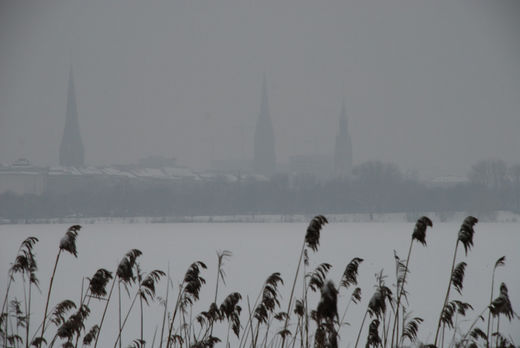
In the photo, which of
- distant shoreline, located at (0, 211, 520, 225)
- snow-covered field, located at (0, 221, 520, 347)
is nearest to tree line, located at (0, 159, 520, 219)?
distant shoreline, located at (0, 211, 520, 225)

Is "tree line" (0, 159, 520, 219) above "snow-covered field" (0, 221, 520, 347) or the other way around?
above

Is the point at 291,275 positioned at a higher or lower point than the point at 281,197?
lower

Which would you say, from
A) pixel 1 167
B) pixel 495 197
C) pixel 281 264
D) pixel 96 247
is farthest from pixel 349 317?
pixel 1 167

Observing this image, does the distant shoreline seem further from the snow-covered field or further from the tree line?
the snow-covered field

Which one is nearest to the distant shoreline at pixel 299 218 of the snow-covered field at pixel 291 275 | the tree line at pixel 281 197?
the tree line at pixel 281 197

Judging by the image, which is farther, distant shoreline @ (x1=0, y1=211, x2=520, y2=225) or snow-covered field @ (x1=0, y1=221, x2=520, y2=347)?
distant shoreline @ (x1=0, y1=211, x2=520, y2=225)

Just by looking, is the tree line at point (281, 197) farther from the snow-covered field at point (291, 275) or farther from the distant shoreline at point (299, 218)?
the snow-covered field at point (291, 275)

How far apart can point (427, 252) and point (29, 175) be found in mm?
129091

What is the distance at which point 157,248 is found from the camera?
49.1m

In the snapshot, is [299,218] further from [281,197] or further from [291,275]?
[291,275]

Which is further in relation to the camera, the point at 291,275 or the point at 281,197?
the point at 281,197

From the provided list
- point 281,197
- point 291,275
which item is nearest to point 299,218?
point 281,197

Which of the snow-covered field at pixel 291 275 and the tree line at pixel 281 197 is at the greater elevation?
the tree line at pixel 281 197

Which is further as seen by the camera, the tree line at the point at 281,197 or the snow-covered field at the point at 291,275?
the tree line at the point at 281,197
